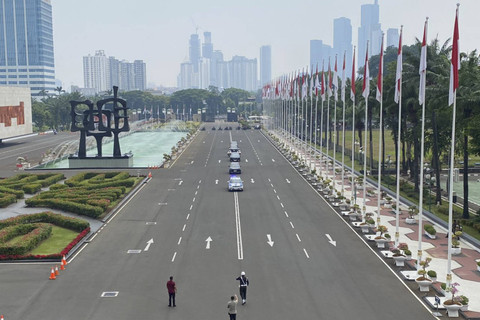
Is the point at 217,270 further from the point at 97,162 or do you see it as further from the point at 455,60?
the point at 97,162

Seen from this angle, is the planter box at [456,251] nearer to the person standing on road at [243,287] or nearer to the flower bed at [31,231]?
the person standing on road at [243,287]

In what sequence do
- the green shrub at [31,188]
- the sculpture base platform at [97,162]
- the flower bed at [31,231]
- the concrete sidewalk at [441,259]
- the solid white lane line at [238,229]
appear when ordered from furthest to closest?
1. the sculpture base platform at [97,162]
2. the green shrub at [31,188]
3. the solid white lane line at [238,229]
4. the flower bed at [31,231]
5. the concrete sidewalk at [441,259]

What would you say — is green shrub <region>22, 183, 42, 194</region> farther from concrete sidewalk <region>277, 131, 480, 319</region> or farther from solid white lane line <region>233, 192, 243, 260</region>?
concrete sidewalk <region>277, 131, 480, 319</region>

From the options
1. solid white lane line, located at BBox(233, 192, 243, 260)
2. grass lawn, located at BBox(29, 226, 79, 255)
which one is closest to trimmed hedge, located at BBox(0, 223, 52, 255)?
grass lawn, located at BBox(29, 226, 79, 255)

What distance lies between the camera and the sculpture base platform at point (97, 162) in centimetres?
8094

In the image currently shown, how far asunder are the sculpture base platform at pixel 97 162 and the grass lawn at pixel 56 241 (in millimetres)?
37208

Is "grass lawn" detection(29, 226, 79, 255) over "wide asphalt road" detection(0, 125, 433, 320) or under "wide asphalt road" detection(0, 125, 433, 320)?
over

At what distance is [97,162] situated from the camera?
8131cm

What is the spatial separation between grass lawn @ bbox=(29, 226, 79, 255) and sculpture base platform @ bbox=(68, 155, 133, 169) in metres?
37.2

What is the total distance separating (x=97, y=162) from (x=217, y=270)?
171 feet

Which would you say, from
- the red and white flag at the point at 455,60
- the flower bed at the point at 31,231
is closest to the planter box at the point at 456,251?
the red and white flag at the point at 455,60

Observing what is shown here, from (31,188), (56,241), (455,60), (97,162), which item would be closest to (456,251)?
(455,60)

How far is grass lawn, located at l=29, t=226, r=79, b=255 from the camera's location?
37500 mm

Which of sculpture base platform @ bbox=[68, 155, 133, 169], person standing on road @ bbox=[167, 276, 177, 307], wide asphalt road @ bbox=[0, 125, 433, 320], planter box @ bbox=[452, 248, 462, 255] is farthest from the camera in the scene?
sculpture base platform @ bbox=[68, 155, 133, 169]
